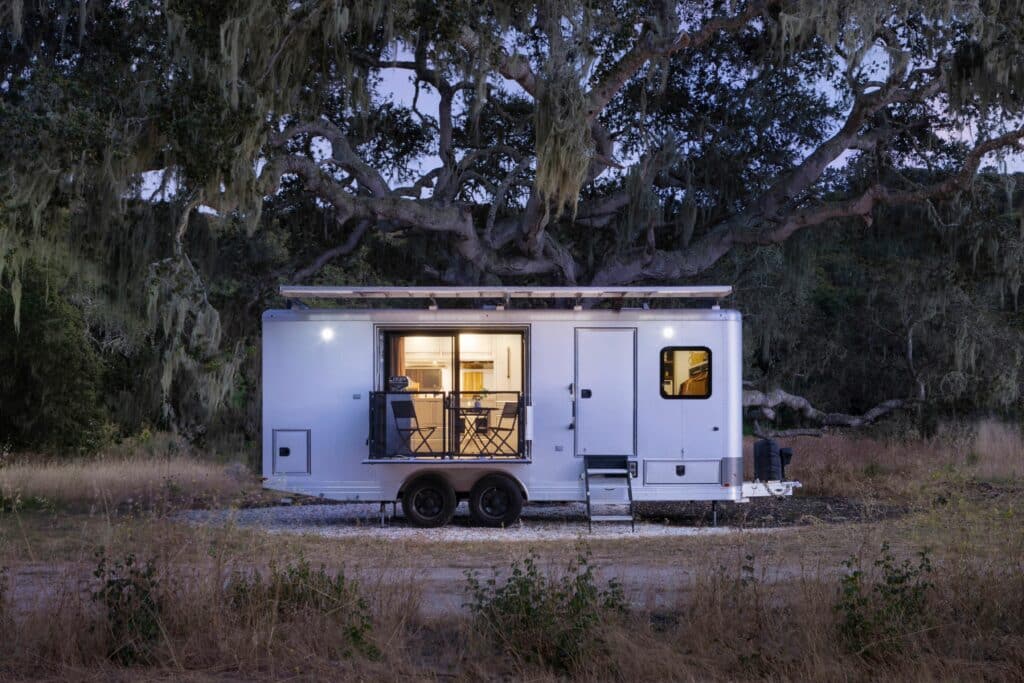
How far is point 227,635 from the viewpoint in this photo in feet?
22.0

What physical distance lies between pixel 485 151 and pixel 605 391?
448 cm

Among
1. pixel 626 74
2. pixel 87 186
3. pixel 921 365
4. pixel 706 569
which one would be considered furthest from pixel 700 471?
A: pixel 921 365

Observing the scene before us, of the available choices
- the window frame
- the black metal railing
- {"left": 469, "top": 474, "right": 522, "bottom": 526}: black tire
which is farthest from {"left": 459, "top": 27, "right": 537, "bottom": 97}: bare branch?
{"left": 469, "top": 474, "right": 522, "bottom": 526}: black tire

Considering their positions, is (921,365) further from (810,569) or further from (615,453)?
(810,569)

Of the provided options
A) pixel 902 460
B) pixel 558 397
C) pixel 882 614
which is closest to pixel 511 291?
pixel 558 397

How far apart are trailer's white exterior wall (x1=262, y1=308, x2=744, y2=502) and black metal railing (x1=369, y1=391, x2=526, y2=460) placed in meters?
0.15

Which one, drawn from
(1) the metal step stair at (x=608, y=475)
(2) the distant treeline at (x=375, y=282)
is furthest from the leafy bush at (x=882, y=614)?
(2) the distant treeline at (x=375, y=282)

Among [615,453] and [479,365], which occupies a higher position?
[479,365]

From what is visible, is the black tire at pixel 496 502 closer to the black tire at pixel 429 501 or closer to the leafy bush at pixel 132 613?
the black tire at pixel 429 501

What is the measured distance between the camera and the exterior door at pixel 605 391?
14445 millimetres

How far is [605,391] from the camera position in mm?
14500

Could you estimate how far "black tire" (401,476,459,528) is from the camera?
1456 cm

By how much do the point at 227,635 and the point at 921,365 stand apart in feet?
73.3

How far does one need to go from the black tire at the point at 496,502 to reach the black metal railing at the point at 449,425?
1.17 ft
